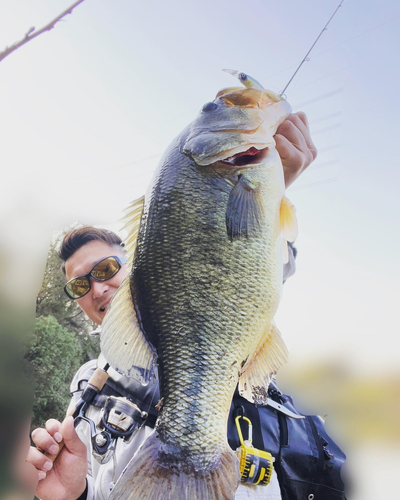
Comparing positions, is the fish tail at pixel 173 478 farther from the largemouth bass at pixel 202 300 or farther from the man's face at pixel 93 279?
the man's face at pixel 93 279

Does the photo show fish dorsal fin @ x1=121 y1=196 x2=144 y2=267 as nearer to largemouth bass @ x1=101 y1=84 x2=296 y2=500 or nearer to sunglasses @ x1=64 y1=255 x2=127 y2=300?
largemouth bass @ x1=101 y1=84 x2=296 y2=500

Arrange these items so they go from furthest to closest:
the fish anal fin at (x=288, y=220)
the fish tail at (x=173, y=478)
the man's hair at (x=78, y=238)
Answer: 1. the man's hair at (x=78, y=238)
2. the fish anal fin at (x=288, y=220)
3. the fish tail at (x=173, y=478)

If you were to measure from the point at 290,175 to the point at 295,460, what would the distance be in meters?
1.07

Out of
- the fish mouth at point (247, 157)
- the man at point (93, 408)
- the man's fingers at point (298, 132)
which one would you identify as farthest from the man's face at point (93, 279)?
the man's fingers at point (298, 132)

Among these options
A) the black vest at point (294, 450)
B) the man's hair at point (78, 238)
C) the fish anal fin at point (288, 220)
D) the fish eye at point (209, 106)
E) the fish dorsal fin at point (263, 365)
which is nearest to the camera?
the fish dorsal fin at point (263, 365)

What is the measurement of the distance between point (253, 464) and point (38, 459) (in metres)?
0.66

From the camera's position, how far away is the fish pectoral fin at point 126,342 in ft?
3.06

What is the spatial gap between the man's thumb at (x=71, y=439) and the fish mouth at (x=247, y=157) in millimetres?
853

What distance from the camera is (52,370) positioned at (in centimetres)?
151

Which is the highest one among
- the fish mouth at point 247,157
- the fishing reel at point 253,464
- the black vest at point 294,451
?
the fish mouth at point 247,157

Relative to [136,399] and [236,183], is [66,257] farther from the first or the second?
[236,183]

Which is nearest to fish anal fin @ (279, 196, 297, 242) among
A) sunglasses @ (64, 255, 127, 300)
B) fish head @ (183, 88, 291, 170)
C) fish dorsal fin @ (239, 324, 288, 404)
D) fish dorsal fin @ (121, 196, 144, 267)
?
fish head @ (183, 88, 291, 170)

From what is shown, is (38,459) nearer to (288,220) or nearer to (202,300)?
(202,300)

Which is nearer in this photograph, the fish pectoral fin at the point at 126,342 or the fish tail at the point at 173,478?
the fish tail at the point at 173,478
